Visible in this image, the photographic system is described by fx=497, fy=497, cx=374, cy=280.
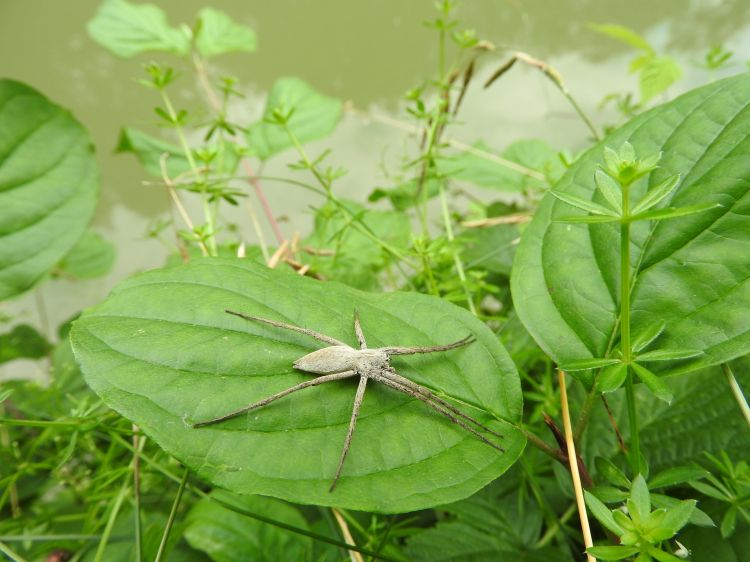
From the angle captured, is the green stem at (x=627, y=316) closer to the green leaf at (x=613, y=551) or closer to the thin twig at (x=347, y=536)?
the green leaf at (x=613, y=551)

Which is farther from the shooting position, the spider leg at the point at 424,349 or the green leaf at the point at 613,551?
the spider leg at the point at 424,349

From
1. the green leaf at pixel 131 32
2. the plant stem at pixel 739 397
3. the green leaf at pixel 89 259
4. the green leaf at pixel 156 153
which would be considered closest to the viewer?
the plant stem at pixel 739 397

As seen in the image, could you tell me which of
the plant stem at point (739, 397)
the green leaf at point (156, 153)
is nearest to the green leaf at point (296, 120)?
the green leaf at point (156, 153)

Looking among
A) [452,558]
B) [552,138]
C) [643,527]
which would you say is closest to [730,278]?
[643,527]

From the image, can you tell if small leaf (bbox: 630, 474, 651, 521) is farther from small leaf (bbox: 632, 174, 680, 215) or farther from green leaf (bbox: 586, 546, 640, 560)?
small leaf (bbox: 632, 174, 680, 215)

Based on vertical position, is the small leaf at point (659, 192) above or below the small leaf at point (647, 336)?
above

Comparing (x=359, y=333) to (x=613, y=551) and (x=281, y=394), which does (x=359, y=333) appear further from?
(x=613, y=551)

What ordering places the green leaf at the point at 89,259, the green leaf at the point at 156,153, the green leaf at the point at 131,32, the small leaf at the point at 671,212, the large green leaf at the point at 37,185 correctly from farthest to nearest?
the green leaf at the point at 89,259, the green leaf at the point at 131,32, the green leaf at the point at 156,153, the large green leaf at the point at 37,185, the small leaf at the point at 671,212

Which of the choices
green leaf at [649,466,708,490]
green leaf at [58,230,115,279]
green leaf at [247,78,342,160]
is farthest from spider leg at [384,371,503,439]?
green leaf at [58,230,115,279]
